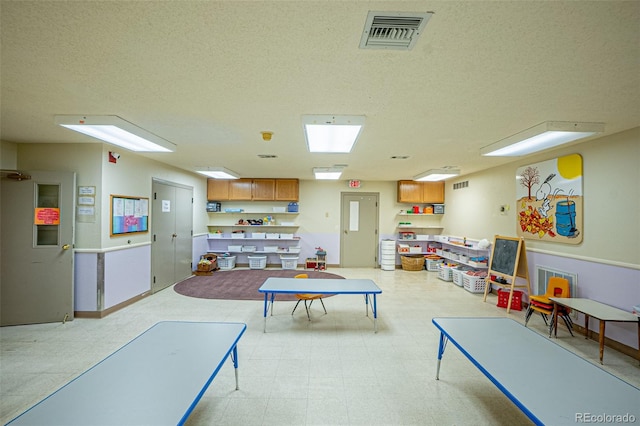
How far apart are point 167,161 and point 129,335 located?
3.35 m

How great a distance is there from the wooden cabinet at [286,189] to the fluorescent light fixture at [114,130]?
13.2ft

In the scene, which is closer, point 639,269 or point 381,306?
point 639,269

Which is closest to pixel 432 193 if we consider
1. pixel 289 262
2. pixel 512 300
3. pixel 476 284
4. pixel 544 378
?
pixel 476 284

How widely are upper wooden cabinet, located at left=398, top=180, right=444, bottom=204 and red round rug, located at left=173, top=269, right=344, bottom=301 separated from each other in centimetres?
317

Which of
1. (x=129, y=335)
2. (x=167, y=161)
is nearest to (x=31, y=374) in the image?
(x=129, y=335)

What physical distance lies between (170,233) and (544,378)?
20.9ft

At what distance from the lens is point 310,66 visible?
1.82 metres

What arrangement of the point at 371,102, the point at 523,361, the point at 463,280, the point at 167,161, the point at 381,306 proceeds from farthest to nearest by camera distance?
the point at 463,280, the point at 167,161, the point at 381,306, the point at 371,102, the point at 523,361

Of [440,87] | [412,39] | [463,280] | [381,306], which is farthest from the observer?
[463,280]

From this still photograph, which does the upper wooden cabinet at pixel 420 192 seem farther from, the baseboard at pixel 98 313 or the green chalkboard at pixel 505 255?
the baseboard at pixel 98 313

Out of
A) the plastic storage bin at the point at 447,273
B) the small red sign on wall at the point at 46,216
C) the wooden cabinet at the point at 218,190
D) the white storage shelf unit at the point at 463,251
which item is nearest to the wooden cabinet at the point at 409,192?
the white storage shelf unit at the point at 463,251

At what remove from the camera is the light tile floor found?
2137 millimetres

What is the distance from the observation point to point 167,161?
17.5ft

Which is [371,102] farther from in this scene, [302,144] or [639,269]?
[639,269]
